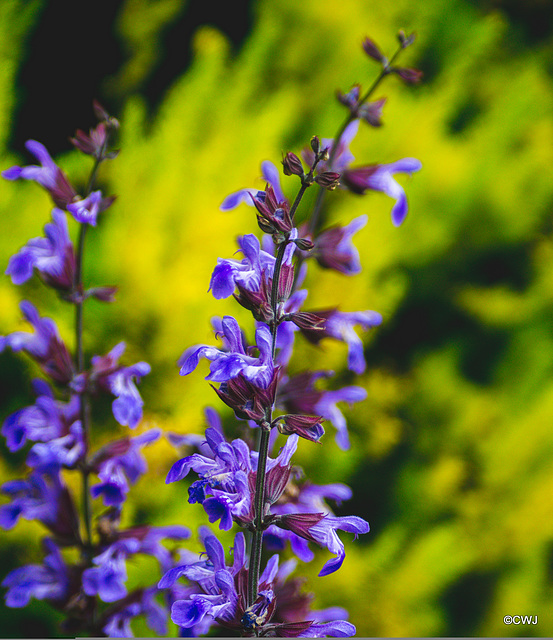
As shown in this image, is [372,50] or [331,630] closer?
[331,630]

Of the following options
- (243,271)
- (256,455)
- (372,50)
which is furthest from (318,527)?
(372,50)

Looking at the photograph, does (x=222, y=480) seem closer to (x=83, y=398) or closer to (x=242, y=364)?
(x=242, y=364)

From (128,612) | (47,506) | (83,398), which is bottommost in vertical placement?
(128,612)

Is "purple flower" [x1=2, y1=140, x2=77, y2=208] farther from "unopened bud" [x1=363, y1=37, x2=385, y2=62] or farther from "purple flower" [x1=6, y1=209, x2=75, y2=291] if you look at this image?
"unopened bud" [x1=363, y1=37, x2=385, y2=62]

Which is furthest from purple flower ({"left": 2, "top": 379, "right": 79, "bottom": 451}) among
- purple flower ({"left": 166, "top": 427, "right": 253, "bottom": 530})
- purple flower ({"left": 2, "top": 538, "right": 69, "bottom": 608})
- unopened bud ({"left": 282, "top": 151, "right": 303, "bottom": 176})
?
unopened bud ({"left": 282, "top": 151, "right": 303, "bottom": 176})

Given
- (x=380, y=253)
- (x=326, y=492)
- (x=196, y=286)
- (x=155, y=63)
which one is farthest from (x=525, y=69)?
(x=326, y=492)

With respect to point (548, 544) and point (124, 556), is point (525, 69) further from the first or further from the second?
point (124, 556)

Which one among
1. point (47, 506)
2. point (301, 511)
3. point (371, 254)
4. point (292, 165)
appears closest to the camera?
point (292, 165)
